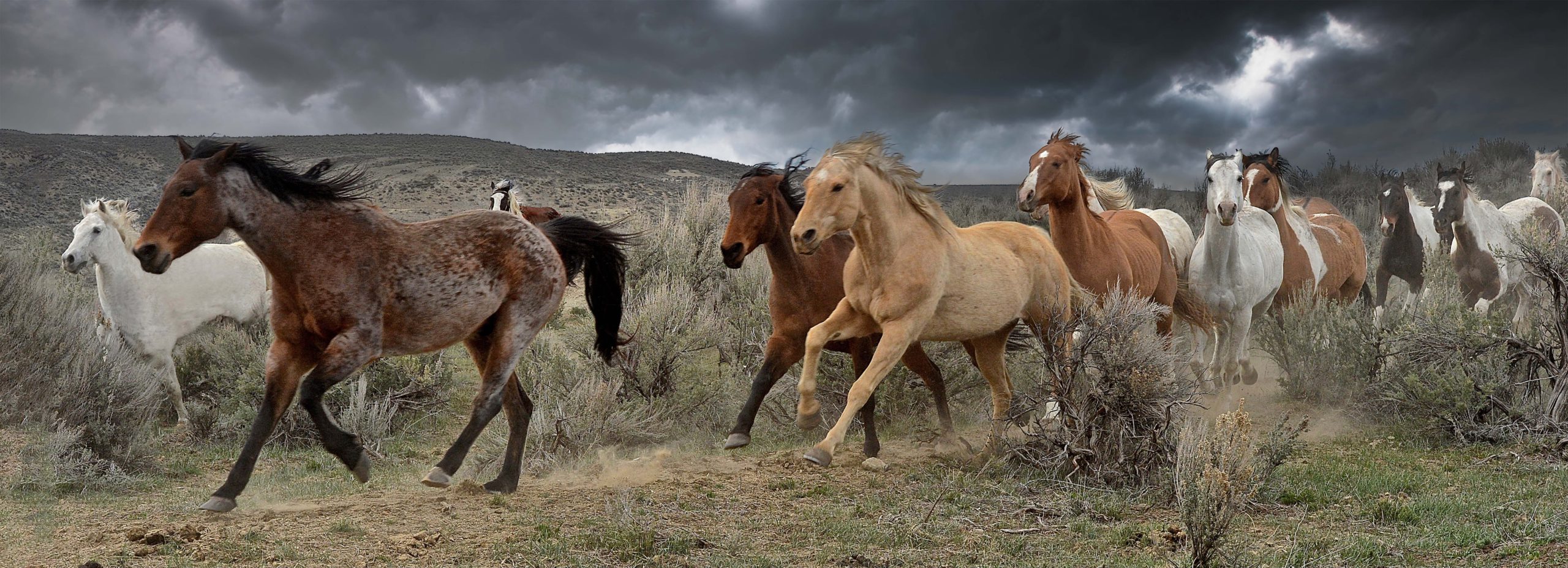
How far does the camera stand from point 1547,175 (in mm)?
19094

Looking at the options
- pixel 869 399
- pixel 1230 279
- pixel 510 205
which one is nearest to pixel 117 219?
pixel 510 205

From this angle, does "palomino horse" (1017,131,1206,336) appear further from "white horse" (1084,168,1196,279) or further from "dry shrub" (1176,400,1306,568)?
"dry shrub" (1176,400,1306,568)

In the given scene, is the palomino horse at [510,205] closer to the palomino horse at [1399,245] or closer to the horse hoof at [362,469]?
the horse hoof at [362,469]

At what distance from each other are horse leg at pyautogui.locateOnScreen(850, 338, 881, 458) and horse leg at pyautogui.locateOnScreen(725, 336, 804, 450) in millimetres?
510

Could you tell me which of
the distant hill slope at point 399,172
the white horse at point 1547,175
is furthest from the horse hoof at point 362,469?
the distant hill slope at point 399,172

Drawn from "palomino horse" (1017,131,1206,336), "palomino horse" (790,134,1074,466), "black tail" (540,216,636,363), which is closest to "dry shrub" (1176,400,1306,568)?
"palomino horse" (790,134,1074,466)

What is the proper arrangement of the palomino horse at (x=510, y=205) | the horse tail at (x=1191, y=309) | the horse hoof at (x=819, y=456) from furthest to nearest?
the palomino horse at (x=510, y=205) → the horse tail at (x=1191, y=309) → the horse hoof at (x=819, y=456)

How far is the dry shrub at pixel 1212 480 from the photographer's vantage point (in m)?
4.58

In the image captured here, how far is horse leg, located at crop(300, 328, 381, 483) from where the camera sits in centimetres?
518

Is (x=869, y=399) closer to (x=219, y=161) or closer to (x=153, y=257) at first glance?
(x=219, y=161)

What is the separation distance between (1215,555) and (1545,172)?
1899 centimetres

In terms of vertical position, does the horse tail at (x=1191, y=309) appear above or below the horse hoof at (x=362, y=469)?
above

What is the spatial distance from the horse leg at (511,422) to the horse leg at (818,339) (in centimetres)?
175

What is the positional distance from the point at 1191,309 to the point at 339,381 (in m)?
8.13
